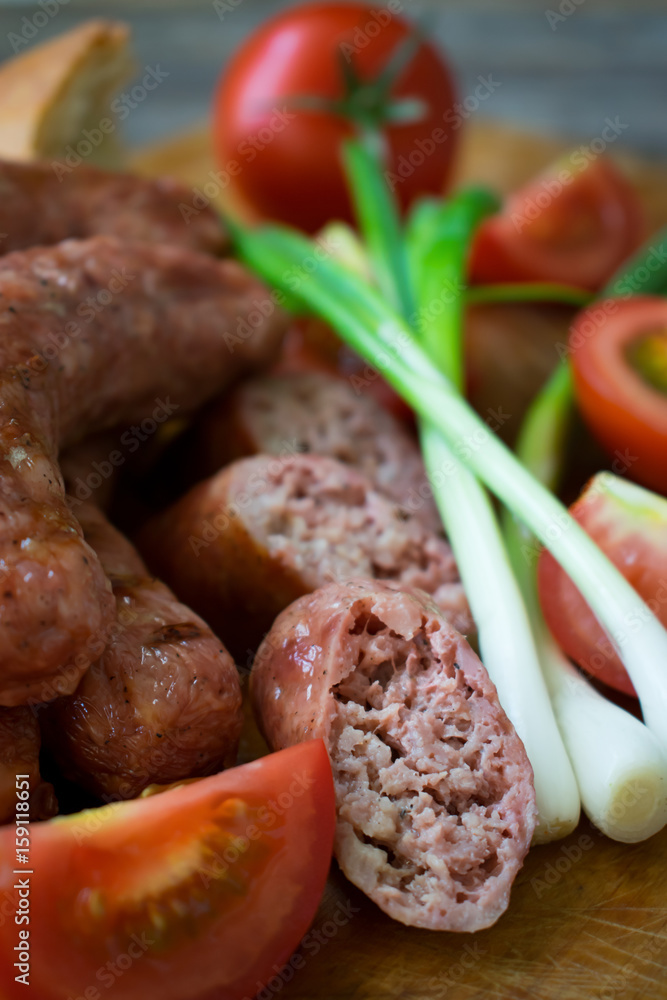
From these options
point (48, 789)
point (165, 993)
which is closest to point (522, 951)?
point (165, 993)

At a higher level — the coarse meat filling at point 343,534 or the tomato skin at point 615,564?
the coarse meat filling at point 343,534

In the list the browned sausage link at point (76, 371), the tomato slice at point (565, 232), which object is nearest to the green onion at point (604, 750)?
the browned sausage link at point (76, 371)

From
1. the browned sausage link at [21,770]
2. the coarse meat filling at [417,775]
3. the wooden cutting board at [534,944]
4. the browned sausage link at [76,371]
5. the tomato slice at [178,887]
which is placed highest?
the browned sausage link at [76,371]

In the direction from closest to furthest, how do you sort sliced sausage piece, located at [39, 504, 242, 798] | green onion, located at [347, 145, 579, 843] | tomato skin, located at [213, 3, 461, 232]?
1. sliced sausage piece, located at [39, 504, 242, 798]
2. green onion, located at [347, 145, 579, 843]
3. tomato skin, located at [213, 3, 461, 232]

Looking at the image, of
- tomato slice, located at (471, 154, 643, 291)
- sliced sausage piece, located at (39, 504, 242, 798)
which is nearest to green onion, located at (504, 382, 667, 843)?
sliced sausage piece, located at (39, 504, 242, 798)

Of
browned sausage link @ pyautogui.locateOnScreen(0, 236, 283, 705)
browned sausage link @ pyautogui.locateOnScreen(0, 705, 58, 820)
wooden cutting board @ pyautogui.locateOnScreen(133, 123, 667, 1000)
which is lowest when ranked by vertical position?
wooden cutting board @ pyautogui.locateOnScreen(133, 123, 667, 1000)

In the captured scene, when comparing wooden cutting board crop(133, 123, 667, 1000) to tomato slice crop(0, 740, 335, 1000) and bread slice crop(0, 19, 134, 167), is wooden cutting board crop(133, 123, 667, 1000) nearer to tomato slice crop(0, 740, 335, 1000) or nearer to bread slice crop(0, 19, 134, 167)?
tomato slice crop(0, 740, 335, 1000)

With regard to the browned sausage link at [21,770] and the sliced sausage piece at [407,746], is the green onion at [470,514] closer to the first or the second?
the sliced sausage piece at [407,746]

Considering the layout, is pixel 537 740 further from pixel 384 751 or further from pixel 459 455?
pixel 459 455
